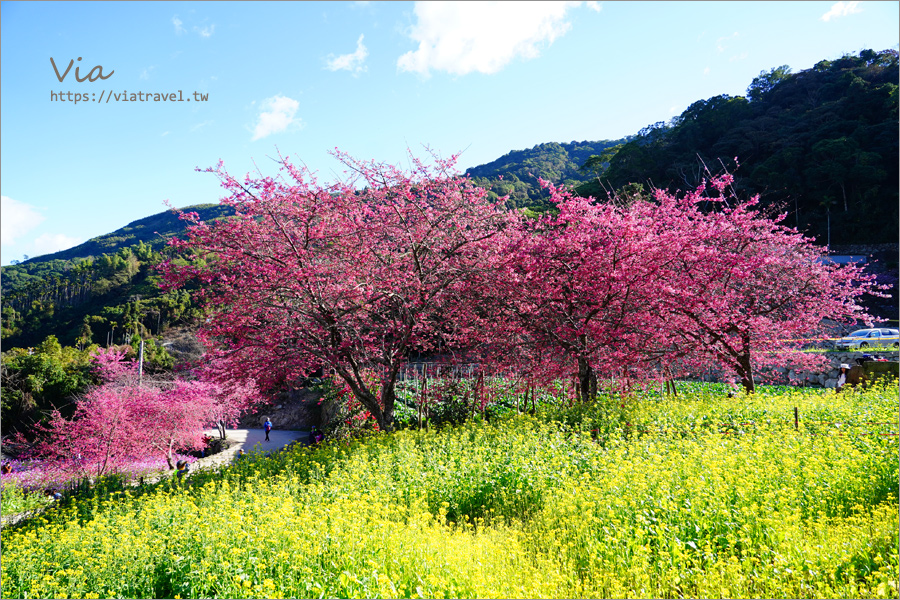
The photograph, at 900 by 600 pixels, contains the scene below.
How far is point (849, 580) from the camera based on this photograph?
3.25 meters

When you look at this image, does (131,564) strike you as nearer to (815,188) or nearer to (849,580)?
(849,580)

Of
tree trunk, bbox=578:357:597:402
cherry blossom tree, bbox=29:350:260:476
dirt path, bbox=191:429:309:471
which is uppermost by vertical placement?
tree trunk, bbox=578:357:597:402

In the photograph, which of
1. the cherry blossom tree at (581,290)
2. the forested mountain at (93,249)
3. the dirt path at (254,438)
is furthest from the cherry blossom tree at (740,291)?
the forested mountain at (93,249)

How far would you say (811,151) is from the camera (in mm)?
35219

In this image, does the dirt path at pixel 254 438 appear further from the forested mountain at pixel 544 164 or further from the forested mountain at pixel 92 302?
the forested mountain at pixel 544 164

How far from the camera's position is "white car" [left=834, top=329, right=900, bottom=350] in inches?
725

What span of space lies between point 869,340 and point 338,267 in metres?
21.9

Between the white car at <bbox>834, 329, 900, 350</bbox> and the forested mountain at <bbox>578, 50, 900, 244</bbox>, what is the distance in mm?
9992

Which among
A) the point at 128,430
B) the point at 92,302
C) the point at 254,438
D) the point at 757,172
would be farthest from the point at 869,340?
the point at 92,302

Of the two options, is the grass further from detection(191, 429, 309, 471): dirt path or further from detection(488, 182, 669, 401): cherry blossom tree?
detection(191, 429, 309, 471): dirt path

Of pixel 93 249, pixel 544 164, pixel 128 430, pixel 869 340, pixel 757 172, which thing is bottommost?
pixel 128 430

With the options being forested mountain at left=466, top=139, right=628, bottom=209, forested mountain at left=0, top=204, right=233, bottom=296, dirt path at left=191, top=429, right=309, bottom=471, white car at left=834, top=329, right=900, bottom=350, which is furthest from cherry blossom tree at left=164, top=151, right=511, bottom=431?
forested mountain at left=0, top=204, right=233, bottom=296

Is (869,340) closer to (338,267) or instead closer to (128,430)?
(338,267)

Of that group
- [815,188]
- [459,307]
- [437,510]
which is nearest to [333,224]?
[459,307]
